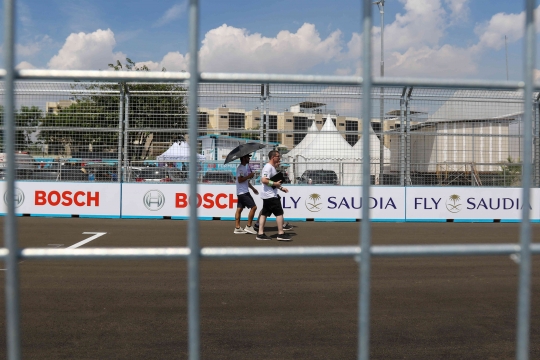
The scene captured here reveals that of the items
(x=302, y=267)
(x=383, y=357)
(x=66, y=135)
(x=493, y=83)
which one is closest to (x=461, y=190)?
(x=302, y=267)

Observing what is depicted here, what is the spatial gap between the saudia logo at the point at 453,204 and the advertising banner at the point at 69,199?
872cm

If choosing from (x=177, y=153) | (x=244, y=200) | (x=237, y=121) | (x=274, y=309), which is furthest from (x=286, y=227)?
(x=274, y=309)

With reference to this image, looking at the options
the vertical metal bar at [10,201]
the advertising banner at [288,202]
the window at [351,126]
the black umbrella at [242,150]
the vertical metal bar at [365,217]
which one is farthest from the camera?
the advertising banner at [288,202]

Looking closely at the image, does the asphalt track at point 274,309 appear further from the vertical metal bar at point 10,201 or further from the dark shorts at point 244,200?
the dark shorts at point 244,200

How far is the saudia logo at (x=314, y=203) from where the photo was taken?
48.3 feet

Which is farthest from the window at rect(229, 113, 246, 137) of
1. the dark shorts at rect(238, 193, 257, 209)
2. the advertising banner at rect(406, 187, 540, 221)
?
the advertising banner at rect(406, 187, 540, 221)

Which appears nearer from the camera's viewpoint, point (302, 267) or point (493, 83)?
point (493, 83)

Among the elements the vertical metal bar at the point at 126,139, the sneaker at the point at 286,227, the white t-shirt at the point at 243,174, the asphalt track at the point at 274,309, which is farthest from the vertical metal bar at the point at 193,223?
the vertical metal bar at the point at 126,139

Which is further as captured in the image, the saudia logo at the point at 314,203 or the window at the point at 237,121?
the saudia logo at the point at 314,203

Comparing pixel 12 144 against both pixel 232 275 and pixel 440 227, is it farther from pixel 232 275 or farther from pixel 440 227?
pixel 440 227

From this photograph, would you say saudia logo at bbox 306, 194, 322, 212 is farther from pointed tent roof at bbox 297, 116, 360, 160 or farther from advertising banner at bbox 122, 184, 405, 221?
pointed tent roof at bbox 297, 116, 360, 160

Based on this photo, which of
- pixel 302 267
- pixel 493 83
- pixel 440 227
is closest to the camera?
pixel 493 83

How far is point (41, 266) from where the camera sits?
7609 mm

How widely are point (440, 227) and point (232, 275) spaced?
7747 mm
